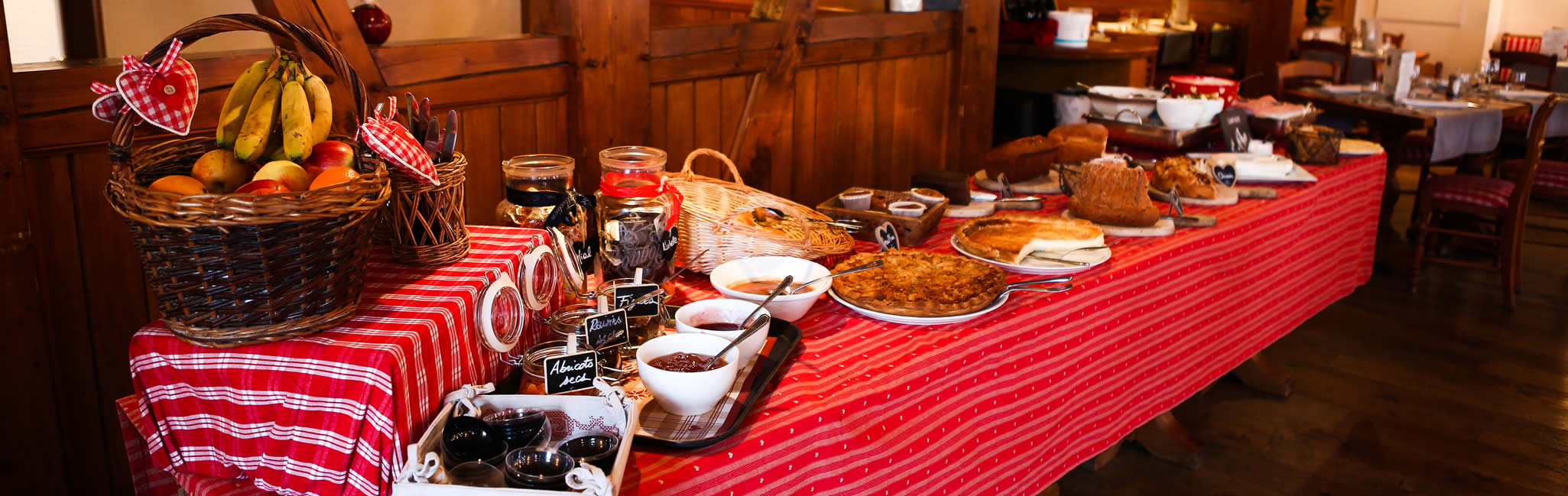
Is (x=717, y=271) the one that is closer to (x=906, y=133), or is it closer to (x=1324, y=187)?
(x=1324, y=187)

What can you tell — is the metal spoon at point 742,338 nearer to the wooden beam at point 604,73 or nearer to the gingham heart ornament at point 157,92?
the gingham heart ornament at point 157,92

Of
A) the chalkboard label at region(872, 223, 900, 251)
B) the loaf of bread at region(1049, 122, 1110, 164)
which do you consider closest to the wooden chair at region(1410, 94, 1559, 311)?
the loaf of bread at region(1049, 122, 1110, 164)

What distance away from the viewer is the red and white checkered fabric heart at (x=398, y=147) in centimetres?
121

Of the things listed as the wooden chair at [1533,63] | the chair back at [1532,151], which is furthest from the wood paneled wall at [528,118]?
the wooden chair at [1533,63]

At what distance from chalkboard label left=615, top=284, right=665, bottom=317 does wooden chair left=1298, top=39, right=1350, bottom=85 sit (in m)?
5.70

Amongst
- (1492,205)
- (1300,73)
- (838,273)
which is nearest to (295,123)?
(838,273)

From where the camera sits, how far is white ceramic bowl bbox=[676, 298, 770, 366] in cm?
144

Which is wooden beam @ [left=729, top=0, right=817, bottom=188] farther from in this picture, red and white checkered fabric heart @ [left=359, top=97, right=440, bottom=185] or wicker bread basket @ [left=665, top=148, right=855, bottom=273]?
red and white checkered fabric heart @ [left=359, top=97, right=440, bottom=185]

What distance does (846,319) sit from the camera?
1.71m

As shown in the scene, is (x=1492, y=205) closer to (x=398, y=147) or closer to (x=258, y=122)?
(x=398, y=147)

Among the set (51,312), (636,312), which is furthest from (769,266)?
(51,312)

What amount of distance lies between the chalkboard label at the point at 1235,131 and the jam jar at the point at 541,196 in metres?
2.16

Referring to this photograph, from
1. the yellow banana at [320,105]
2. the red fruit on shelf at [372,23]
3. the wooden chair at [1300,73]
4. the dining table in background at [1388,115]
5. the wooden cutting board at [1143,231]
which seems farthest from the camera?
the wooden chair at [1300,73]

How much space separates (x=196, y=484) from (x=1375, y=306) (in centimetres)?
423
